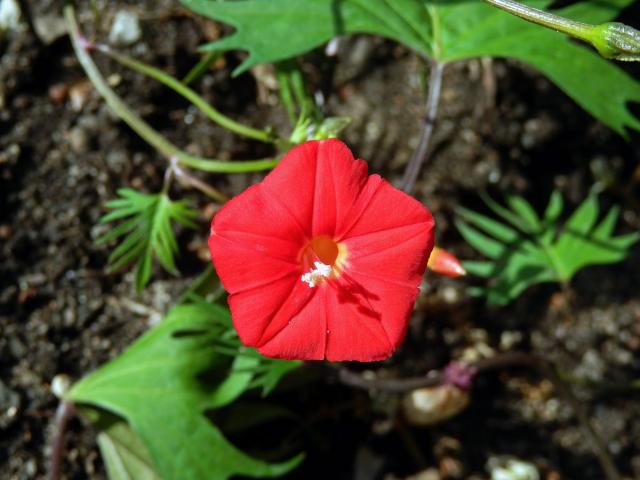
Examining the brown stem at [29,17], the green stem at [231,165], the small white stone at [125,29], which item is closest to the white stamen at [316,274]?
the green stem at [231,165]

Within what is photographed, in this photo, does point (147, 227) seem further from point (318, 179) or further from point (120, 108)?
point (318, 179)

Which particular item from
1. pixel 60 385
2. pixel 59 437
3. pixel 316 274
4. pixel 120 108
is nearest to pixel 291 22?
pixel 120 108

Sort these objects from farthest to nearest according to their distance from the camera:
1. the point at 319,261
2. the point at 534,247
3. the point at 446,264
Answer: the point at 534,247
the point at 446,264
the point at 319,261

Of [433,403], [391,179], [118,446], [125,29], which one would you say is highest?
[125,29]

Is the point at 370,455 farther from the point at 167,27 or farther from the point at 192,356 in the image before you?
the point at 167,27

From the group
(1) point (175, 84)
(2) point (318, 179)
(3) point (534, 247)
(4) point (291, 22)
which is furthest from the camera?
(3) point (534, 247)

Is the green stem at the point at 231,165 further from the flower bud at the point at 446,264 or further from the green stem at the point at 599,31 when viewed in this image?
the green stem at the point at 599,31

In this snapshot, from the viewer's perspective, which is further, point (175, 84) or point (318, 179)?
point (175, 84)

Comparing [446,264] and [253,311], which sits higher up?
[253,311]
